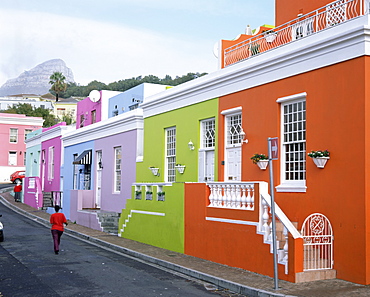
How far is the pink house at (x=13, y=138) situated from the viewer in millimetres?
57719

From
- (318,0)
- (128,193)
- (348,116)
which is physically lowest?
(128,193)

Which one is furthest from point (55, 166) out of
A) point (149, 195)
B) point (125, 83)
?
point (125, 83)

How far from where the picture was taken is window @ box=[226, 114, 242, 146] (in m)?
15.0

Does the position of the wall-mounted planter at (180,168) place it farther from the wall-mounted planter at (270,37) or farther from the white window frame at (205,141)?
the wall-mounted planter at (270,37)

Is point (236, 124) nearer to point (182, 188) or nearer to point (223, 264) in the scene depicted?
point (182, 188)

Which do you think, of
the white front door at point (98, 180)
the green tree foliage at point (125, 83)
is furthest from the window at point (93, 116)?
the green tree foliage at point (125, 83)

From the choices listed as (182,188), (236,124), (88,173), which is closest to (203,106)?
(236,124)

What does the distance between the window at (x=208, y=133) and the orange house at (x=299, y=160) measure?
801 millimetres

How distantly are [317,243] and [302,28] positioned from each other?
21.2 ft

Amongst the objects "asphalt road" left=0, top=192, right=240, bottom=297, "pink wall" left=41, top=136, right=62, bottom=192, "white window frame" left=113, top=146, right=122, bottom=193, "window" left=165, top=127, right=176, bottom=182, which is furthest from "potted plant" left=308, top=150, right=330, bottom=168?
"pink wall" left=41, top=136, right=62, bottom=192

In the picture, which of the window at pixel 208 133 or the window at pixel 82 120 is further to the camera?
the window at pixel 82 120

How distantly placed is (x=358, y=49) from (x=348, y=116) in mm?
1417

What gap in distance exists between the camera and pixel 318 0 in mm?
15102

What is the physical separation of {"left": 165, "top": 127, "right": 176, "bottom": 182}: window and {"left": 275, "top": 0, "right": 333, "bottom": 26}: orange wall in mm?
5338
